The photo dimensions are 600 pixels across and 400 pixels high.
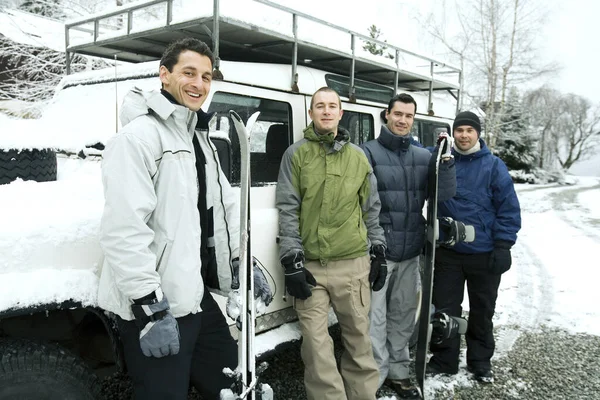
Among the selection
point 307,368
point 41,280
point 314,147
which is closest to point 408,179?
point 314,147

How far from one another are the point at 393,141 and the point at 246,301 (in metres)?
1.89

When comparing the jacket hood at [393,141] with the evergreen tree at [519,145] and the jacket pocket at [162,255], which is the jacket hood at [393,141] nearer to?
the jacket pocket at [162,255]

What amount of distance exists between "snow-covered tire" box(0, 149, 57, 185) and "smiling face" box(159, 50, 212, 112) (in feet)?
2.99

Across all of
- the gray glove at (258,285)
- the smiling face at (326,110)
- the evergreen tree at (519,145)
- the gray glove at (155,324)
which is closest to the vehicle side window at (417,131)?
the smiling face at (326,110)

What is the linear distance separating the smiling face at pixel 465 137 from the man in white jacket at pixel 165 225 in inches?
91.1

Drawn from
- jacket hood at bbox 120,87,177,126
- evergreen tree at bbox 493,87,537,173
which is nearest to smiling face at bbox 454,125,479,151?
jacket hood at bbox 120,87,177,126

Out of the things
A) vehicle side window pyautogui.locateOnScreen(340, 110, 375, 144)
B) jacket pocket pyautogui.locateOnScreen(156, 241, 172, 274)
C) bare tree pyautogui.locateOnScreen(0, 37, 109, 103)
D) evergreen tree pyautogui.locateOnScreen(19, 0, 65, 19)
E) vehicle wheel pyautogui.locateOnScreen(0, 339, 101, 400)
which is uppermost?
evergreen tree pyautogui.locateOnScreen(19, 0, 65, 19)

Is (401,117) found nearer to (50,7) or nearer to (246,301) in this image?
(246,301)

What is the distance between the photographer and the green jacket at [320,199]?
312 cm

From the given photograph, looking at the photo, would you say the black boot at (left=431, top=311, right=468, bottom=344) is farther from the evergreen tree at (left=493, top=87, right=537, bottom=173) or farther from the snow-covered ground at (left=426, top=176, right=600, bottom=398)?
the evergreen tree at (left=493, top=87, right=537, bottom=173)

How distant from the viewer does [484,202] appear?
12.6 ft

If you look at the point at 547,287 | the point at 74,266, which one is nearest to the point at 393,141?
the point at 74,266

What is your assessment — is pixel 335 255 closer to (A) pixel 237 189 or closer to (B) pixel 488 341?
(A) pixel 237 189

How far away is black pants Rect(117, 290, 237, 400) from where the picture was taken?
79.0 inches
